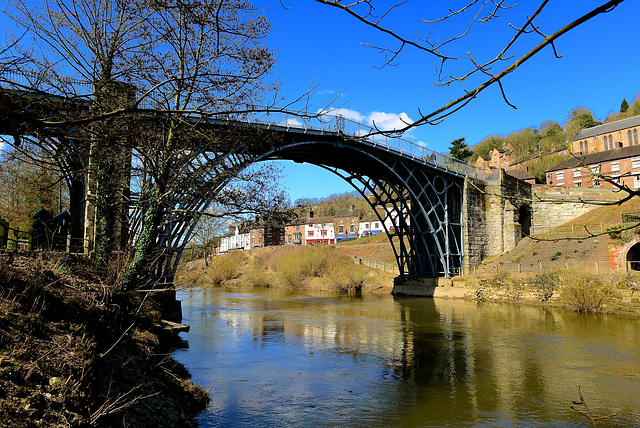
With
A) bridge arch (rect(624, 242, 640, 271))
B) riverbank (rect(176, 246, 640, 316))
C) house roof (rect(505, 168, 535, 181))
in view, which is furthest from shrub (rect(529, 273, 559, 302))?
house roof (rect(505, 168, 535, 181))

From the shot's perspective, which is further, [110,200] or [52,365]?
[110,200]

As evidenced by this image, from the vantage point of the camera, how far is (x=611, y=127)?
196 feet

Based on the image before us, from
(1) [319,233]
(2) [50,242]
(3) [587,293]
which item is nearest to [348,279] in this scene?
(3) [587,293]

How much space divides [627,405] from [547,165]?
62282 millimetres

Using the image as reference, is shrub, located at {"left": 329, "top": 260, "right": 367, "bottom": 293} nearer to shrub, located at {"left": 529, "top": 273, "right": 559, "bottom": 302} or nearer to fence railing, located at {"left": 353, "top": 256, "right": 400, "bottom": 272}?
fence railing, located at {"left": 353, "top": 256, "right": 400, "bottom": 272}

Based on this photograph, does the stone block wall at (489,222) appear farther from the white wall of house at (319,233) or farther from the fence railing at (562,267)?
the white wall of house at (319,233)

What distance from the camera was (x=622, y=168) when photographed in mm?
47594

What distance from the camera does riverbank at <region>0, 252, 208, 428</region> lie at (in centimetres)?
455

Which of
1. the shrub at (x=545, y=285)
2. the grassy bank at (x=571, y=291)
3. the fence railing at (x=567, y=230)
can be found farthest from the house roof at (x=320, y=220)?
the shrub at (x=545, y=285)

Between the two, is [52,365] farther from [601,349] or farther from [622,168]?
[622,168]

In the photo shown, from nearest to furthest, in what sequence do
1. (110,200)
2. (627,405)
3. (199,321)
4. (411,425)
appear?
(411,425) → (627,405) → (110,200) → (199,321)

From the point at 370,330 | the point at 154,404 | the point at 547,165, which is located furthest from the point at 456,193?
the point at 547,165

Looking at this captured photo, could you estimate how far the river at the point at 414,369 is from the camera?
306 inches

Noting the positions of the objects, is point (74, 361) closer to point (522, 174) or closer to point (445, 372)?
point (445, 372)
